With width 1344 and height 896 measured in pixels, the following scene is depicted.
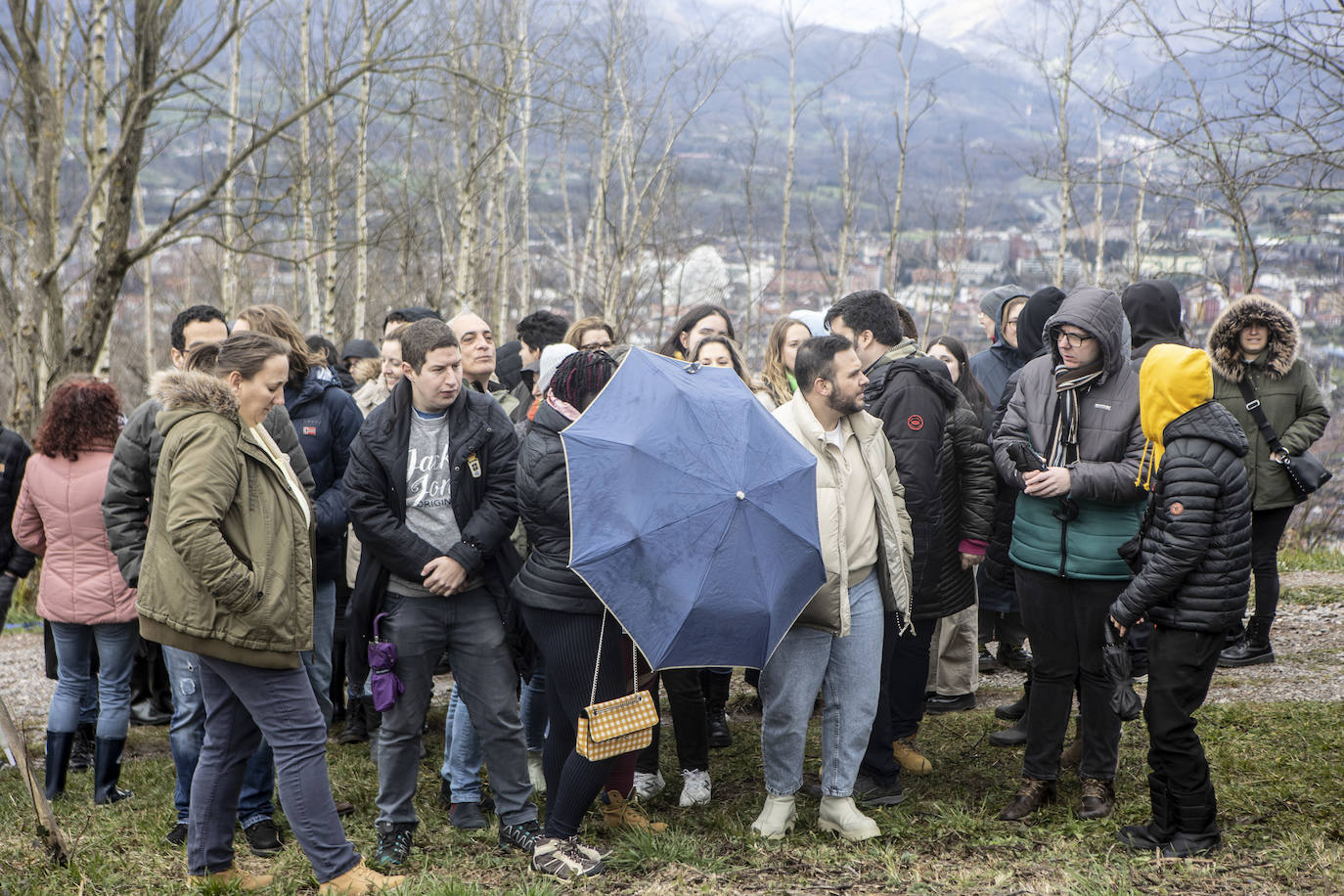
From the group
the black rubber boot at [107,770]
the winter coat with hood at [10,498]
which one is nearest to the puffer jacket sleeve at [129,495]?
the black rubber boot at [107,770]

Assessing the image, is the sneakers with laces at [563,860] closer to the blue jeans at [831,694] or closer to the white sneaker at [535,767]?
the blue jeans at [831,694]

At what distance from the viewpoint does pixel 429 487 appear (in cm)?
428

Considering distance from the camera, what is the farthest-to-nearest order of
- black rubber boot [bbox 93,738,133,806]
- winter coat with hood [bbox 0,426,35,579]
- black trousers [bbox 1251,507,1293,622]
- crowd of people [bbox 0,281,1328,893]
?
1. black trousers [bbox 1251,507,1293,622]
2. winter coat with hood [bbox 0,426,35,579]
3. black rubber boot [bbox 93,738,133,806]
4. crowd of people [bbox 0,281,1328,893]

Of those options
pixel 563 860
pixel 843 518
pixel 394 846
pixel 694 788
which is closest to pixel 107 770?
pixel 394 846

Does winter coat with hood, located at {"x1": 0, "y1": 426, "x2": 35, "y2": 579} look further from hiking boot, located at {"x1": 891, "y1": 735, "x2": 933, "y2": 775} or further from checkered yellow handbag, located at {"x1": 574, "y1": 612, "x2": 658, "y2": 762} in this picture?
hiking boot, located at {"x1": 891, "y1": 735, "x2": 933, "y2": 775}

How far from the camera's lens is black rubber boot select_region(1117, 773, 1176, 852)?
406 cm

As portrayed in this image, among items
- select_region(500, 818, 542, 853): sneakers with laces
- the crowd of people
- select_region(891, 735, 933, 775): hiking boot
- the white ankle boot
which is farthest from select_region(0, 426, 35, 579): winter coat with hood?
select_region(891, 735, 933, 775): hiking boot

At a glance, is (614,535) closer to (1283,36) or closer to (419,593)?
(419,593)

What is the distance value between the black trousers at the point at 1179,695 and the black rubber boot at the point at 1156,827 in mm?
96

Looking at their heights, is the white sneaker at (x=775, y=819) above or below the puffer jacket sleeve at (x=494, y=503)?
below

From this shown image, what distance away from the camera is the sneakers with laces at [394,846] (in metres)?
4.14

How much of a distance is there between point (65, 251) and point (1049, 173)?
36.0 ft

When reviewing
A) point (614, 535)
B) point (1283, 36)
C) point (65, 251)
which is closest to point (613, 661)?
point (614, 535)

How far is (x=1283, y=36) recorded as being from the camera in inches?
260
